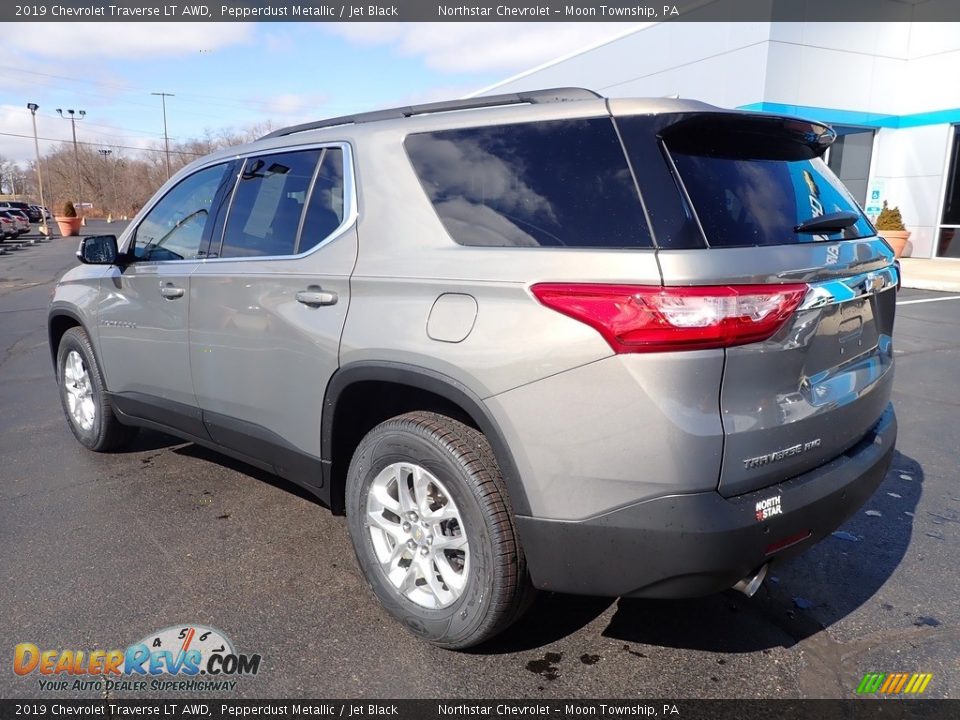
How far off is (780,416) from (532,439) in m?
0.75

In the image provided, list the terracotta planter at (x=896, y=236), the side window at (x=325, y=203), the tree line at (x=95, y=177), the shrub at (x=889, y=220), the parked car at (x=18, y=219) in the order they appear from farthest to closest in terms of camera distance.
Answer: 1. the tree line at (x=95, y=177)
2. the parked car at (x=18, y=219)
3. the shrub at (x=889, y=220)
4. the terracotta planter at (x=896, y=236)
5. the side window at (x=325, y=203)

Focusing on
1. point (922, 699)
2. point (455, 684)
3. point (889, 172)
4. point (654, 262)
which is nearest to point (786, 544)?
point (922, 699)

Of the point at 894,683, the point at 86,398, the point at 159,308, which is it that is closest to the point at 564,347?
the point at 894,683

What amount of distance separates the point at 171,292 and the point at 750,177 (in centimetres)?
285

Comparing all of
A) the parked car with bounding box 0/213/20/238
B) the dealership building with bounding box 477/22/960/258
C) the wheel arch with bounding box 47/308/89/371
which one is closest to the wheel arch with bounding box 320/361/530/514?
the wheel arch with bounding box 47/308/89/371

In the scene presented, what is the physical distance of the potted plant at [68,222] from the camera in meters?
42.6

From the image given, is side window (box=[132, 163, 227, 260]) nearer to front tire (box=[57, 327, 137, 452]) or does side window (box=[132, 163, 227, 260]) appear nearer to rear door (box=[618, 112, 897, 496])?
front tire (box=[57, 327, 137, 452])

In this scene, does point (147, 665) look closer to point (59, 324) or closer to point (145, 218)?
point (145, 218)

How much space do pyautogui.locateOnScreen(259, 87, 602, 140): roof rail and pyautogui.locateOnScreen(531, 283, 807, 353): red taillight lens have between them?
31.1 inches

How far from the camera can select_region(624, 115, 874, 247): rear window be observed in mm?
2182

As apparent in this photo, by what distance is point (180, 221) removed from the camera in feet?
13.0

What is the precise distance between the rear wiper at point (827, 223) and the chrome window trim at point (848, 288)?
0.18m

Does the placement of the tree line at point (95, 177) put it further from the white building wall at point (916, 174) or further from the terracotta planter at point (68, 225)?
the white building wall at point (916, 174)

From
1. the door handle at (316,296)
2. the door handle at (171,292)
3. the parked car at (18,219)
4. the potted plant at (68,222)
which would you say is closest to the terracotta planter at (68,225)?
the potted plant at (68,222)
